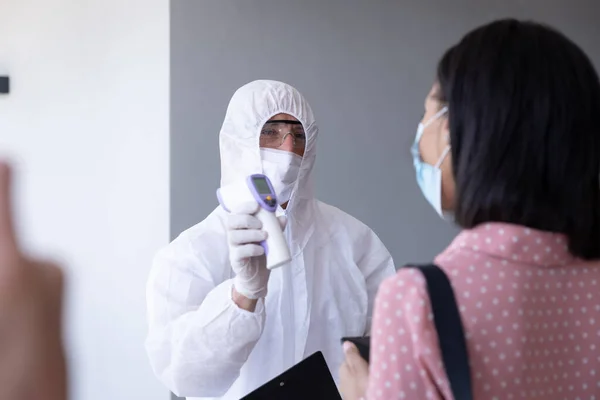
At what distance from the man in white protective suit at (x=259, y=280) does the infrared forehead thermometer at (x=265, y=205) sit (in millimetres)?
24

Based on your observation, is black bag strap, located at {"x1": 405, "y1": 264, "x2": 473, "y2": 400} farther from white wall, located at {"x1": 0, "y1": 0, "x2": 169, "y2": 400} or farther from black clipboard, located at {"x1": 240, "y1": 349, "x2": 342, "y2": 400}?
white wall, located at {"x1": 0, "y1": 0, "x2": 169, "y2": 400}

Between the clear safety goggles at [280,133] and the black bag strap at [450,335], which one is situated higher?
the clear safety goggles at [280,133]

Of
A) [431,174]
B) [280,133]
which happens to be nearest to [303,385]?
[431,174]

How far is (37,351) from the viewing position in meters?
0.46

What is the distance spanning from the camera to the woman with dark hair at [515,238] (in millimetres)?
673

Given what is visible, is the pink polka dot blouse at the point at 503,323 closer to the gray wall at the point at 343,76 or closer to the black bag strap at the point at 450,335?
the black bag strap at the point at 450,335

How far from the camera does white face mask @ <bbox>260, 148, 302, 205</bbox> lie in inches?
53.7

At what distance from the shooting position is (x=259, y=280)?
1154mm

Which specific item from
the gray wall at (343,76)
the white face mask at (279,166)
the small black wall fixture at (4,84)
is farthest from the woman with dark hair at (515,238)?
the small black wall fixture at (4,84)

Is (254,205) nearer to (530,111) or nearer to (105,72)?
(530,111)

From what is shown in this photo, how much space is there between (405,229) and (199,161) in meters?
0.75

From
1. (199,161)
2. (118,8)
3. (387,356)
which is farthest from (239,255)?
(118,8)

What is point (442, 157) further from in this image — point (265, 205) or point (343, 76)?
point (343, 76)

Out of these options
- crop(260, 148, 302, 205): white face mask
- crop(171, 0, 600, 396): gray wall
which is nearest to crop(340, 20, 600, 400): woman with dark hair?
crop(260, 148, 302, 205): white face mask
